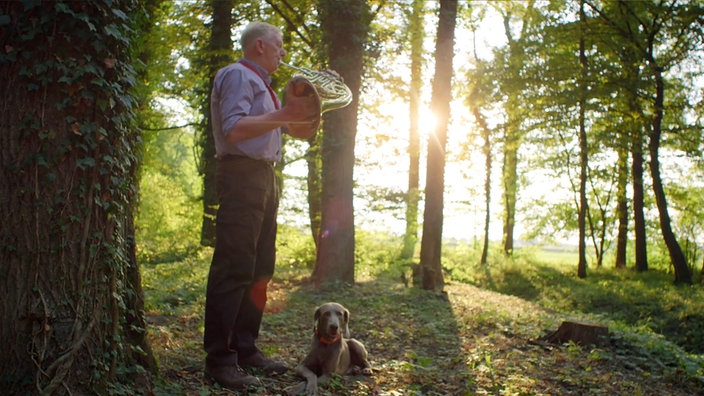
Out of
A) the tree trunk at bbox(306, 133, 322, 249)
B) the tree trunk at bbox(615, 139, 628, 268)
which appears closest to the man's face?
the tree trunk at bbox(306, 133, 322, 249)

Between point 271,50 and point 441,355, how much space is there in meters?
4.33

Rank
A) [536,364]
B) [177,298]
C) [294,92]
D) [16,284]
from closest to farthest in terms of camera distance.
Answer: [16,284] → [294,92] → [536,364] → [177,298]

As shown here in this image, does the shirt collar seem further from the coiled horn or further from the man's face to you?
the coiled horn

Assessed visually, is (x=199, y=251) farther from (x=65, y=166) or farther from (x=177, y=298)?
(x=65, y=166)

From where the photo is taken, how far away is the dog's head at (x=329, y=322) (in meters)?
5.04

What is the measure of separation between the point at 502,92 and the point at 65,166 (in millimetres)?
18983

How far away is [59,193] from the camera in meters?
2.94

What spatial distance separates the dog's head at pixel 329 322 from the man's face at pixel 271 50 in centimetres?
226

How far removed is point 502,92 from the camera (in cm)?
Result: 2019

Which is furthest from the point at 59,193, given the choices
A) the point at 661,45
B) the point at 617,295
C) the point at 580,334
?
the point at 661,45

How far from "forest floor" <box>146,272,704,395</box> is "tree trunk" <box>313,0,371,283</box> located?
1788 mm

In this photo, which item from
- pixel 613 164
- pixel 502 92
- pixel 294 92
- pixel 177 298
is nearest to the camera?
pixel 294 92

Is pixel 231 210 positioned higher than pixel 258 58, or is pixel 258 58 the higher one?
pixel 258 58

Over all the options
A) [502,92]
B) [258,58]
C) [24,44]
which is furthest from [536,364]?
[502,92]
